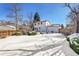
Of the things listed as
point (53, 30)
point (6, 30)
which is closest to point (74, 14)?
point (53, 30)

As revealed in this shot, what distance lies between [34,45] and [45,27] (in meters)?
0.24

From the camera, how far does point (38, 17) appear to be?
2602 millimetres

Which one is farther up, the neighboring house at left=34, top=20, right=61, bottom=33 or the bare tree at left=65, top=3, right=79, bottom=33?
the bare tree at left=65, top=3, right=79, bottom=33

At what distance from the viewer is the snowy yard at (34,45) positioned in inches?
102

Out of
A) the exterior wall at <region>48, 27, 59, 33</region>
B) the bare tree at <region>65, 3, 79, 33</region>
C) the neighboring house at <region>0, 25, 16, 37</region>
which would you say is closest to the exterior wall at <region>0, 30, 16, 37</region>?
the neighboring house at <region>0, 25, 16, 37</region>

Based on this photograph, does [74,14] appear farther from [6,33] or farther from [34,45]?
[6,33]

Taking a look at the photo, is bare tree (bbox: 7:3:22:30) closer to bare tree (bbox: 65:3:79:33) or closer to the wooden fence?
the wooden fence

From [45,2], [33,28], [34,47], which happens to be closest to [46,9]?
[45,2]

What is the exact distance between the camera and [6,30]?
2629mm

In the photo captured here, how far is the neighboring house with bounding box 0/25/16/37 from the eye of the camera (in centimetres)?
263

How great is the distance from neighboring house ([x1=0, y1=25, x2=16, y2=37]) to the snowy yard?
0.05m

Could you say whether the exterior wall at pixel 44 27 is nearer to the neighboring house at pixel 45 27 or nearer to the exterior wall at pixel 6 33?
the neighboring house at pixel 45 27

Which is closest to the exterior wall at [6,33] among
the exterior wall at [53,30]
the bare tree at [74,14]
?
the exterior wall at [53,30]

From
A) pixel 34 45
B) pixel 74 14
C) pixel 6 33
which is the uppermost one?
pixel 74 14
